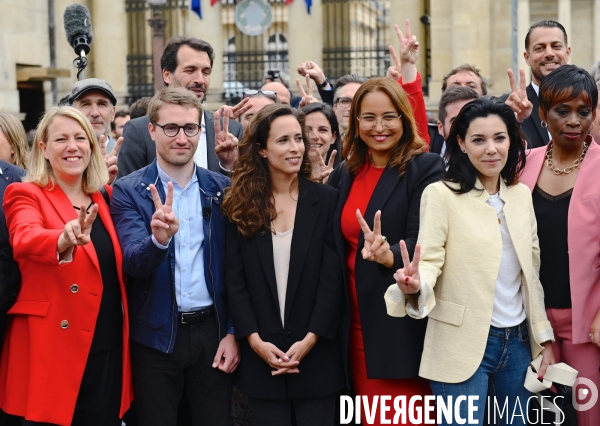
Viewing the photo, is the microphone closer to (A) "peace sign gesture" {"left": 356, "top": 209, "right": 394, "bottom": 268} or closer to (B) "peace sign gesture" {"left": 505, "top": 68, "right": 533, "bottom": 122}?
(B) "peace sign gesture" {"left": 505, "top": 68, "right": 533, "bottom": 122}

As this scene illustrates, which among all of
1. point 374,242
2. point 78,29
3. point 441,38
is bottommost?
point 374,242

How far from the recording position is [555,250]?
4.79 meters

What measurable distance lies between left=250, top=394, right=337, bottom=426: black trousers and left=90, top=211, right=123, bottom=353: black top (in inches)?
34.5

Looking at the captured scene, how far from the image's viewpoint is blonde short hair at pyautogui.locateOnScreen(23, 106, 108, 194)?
190 inches

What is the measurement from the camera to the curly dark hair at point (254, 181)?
4879mm

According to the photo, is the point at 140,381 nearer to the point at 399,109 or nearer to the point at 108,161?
the point at 108,161

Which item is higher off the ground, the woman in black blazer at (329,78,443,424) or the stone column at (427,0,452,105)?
the stone column at (427,0,452,105)

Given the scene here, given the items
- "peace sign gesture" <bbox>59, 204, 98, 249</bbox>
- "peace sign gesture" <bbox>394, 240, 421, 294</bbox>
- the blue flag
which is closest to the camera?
"peace sign gesture" <bbox>394, 240, 421, 294</bbox>

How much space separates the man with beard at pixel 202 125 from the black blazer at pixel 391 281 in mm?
1471

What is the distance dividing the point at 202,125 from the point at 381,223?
1886mm

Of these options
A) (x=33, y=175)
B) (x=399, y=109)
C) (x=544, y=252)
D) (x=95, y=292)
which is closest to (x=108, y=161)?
(x=33, y=175)

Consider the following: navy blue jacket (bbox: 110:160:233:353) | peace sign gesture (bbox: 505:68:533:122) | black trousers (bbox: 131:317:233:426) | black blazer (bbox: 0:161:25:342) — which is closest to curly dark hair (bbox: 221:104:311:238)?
navy blue jacket (bbox: 110:160:233:353)

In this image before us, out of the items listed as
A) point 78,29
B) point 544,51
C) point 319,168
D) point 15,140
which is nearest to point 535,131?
point 544,51

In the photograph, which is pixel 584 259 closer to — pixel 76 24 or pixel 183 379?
pixel 183 379
